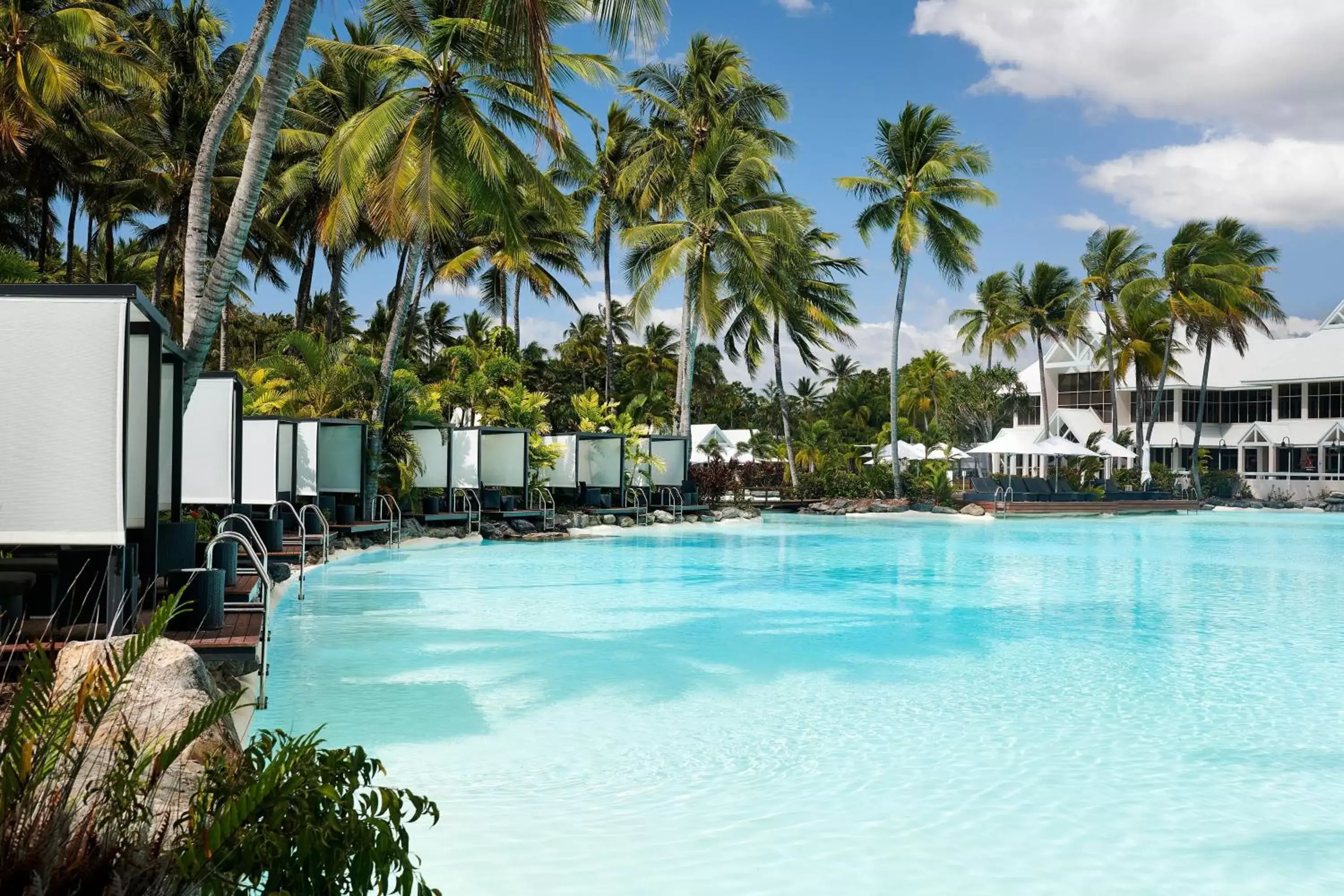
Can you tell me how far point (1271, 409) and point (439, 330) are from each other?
33347 mm

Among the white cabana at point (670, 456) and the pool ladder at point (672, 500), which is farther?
the white cabana at point (670, 456)

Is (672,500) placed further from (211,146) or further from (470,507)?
(211,146)

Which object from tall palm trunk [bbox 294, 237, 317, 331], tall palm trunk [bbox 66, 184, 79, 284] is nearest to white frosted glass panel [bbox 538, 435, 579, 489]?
tall palm trunk [bbox 294, 237, 317, 331]

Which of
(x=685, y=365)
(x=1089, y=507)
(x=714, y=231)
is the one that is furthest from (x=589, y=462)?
(x=1089, y=507)

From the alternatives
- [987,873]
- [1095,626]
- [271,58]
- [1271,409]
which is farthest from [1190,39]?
[987,873]

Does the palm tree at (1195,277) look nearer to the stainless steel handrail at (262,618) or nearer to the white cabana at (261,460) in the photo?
the white cabana at (261,460)

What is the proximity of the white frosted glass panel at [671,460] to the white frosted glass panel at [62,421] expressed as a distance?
2051 cm

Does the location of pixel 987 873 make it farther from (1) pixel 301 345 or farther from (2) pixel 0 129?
(2) pixel 0 129

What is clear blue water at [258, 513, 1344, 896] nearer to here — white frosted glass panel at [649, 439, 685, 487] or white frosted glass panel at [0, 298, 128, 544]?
white frosted glass panel at [0, 298, 128, 544]

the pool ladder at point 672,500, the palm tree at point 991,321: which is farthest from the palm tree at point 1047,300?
the pool ladder at point 672,500

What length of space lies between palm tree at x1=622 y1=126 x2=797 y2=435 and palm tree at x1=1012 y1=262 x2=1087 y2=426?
14546 millimetres

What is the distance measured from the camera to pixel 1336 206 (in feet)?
176

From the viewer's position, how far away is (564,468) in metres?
23.5

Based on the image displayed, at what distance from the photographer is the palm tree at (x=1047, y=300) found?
3847 cm
